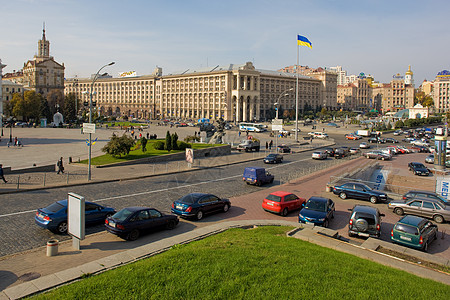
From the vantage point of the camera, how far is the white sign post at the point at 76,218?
12117 millimetres

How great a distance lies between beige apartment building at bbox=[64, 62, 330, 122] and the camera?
13325 centimetres

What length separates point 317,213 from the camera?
17.1 meters

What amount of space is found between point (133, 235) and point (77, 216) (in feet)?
8.82

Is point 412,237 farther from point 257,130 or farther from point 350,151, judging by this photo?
point 257,130

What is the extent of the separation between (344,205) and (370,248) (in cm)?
966

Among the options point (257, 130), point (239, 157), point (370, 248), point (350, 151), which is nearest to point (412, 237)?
point (370, 248)

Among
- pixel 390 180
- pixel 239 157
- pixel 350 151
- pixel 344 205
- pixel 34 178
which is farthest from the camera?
pixel 350 151

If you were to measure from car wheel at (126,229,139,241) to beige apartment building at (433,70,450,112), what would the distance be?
702 feet

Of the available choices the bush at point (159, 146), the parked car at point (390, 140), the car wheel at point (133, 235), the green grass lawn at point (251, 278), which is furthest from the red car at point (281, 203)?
the parked car at point (390, 140)

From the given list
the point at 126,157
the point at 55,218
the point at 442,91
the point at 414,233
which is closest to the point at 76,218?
the point at 55,218

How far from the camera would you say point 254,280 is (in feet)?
29.8

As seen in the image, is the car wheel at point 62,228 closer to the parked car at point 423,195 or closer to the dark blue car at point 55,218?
the dark blue car at point 55,218

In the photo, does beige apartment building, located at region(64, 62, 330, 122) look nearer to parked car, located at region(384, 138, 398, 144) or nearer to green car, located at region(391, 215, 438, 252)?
parked car, located at region(384, 138, 398, 144)

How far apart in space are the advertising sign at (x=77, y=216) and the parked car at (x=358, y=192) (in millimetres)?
17520
